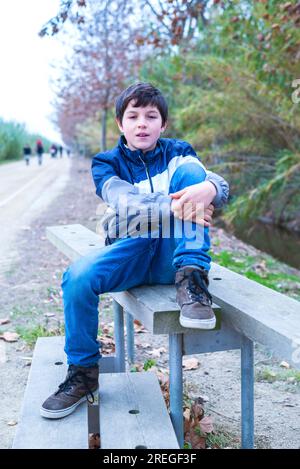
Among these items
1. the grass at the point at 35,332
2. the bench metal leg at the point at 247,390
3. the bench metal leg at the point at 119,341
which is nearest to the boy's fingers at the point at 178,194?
the bench metal leg at the point at 247,390

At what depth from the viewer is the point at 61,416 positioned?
87.2 inches

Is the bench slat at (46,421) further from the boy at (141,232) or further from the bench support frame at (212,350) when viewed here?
the bench support frame at (212,350)

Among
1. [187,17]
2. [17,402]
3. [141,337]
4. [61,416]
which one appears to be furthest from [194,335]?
[187,17]

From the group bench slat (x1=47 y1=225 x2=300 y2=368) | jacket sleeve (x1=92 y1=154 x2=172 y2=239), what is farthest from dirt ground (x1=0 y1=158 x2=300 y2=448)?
jacket sleeve (x1=92 y1=154 x2=172 y2=239)

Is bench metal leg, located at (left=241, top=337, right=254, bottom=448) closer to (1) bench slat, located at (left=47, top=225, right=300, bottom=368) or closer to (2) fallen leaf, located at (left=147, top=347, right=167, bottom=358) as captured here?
(1) bench slat, located at (left=47, top=225, right=300, bottom=368)

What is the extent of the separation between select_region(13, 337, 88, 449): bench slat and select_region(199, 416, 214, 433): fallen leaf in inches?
27.7

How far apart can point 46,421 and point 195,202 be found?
1.03 meters

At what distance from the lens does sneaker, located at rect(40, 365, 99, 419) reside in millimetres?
2213

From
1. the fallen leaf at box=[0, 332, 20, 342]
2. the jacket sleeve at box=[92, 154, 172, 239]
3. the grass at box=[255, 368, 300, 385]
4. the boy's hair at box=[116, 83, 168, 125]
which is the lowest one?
the grass at box=[255, 368, 300, 385]

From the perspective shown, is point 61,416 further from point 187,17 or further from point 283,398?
point 187,17

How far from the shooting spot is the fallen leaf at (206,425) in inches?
108

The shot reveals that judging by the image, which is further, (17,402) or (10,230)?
(10,230)

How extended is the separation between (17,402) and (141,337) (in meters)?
1.30

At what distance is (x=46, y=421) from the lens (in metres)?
2.18
